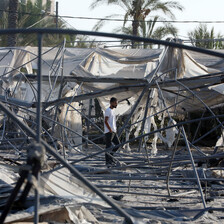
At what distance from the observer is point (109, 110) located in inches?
429

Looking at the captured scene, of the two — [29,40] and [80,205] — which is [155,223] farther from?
[29,40]

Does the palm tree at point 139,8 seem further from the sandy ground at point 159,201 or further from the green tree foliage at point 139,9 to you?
the sandy ground at point 159,201

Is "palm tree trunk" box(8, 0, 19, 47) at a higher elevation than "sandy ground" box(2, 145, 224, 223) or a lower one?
higher

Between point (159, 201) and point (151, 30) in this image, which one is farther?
point (151, 30)

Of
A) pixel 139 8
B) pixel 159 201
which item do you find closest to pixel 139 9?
pixel 139 8

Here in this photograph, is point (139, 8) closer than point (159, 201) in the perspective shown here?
No

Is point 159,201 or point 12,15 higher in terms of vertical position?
point 12,15

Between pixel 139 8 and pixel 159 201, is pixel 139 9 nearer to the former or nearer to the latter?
pixel 139 8

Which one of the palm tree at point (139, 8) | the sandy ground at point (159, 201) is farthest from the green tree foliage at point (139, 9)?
the sandy ground at point (159, 201)

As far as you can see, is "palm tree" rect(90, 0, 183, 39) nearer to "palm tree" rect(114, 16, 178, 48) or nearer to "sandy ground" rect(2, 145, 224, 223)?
"palm tree" rect(114, 16, 178, 48)

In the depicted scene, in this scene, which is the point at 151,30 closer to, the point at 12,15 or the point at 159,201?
the point at 12,15

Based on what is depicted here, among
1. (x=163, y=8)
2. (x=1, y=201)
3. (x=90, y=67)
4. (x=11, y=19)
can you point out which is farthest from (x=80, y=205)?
(x=163, y=8)

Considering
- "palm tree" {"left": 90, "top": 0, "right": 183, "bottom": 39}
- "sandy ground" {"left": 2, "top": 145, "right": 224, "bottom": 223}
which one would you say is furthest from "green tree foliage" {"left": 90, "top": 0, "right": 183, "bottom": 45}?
"sandy ground" {"left": 2, "top": 145, "right": 224, "bottom": 223}

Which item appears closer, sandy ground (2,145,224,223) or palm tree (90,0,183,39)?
sandy ground (2,145,224,223)
